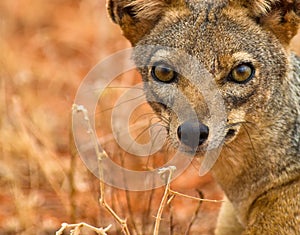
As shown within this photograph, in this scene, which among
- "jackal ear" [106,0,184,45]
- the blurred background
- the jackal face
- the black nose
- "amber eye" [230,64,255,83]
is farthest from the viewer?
the blurred background

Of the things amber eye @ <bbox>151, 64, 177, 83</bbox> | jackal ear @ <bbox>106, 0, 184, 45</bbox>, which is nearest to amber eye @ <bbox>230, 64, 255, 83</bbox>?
amber eye @ <bbox>151, 64, 177, 83</bbox>

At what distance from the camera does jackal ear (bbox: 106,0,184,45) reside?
5582 mm

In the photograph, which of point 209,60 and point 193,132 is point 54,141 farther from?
point 193,132

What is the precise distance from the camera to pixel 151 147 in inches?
230

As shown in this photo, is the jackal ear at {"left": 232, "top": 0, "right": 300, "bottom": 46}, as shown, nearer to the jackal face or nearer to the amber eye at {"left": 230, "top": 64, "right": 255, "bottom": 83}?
the jackal face

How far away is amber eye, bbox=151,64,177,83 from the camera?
5.22 m

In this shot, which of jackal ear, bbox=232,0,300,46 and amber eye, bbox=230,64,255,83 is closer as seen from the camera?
amber eye, bbox=230,64,255,83

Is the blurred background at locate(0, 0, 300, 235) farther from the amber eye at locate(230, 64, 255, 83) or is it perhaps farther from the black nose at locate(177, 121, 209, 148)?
the amber eye at locate(230, 64, 255, 83)

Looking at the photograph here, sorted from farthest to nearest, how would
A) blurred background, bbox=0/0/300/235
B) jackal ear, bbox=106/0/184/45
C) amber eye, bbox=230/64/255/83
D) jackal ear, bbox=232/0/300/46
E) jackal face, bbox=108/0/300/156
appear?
blurred background, bbox=0/0/300/235 → jackal ear, bbox=106/0/184/45 → jackal ear, bbox=232/0/300/46 → amber eye, bbox=230/64/255/83 → jackal face, bbox=108/0/300/156

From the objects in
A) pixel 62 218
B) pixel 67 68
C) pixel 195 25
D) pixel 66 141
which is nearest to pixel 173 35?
pixel 195 25

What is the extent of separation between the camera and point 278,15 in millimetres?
5402

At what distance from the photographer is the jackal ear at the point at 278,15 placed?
5363mm

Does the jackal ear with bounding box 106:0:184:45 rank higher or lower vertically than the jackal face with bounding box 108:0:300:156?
higher

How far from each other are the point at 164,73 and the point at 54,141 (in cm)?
299
